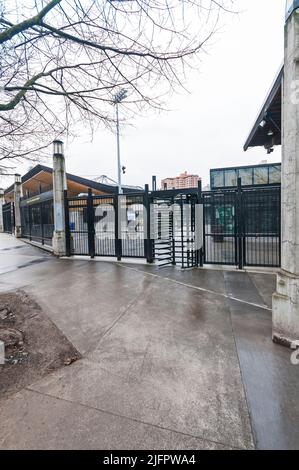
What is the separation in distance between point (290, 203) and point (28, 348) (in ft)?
12.9

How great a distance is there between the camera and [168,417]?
6.88ft

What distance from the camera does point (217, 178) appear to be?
14352mm

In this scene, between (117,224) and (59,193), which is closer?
(117,224)

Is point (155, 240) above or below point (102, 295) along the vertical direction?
above

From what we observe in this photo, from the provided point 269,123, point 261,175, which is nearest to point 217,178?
point 261,175

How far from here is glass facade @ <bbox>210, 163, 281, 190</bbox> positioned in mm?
13250

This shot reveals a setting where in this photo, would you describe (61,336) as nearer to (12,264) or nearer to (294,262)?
(294,262)

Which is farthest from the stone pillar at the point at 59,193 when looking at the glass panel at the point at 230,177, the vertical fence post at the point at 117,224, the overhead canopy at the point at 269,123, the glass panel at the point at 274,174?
the glass panel at the point at 274,174

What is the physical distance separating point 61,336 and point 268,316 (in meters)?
3.38

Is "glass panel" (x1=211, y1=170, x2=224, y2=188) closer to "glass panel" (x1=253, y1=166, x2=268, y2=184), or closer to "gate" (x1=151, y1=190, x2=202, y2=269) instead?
"glass panel" (x1=253, y1=166, x2=268, y2=184)

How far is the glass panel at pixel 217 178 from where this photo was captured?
14211 millimetres

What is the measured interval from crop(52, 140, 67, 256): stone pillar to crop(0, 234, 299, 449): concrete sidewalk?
5.88 m

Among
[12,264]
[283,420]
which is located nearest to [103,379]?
[283,420]

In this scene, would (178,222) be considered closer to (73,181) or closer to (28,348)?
Result: (28,348)
